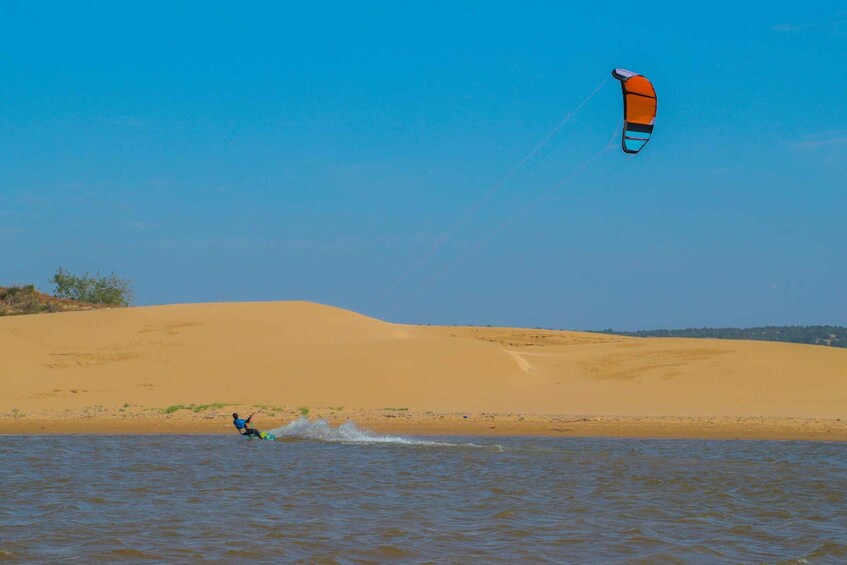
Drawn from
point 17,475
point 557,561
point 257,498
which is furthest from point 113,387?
point 557,561

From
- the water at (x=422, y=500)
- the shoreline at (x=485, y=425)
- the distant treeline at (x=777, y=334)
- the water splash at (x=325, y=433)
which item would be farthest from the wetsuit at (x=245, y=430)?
the distant treeline at (x=777, y=334)

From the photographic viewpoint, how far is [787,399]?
2391 cm

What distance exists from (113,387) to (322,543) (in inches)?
621

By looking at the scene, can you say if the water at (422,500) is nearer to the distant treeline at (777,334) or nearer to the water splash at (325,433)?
the water splash at (325,433)

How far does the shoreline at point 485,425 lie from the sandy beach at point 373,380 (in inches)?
1.7

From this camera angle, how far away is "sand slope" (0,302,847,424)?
76.9 feet

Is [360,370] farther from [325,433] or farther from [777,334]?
[777,334]

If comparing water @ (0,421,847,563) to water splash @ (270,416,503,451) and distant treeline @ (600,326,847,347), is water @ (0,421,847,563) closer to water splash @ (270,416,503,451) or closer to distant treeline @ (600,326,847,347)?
water splash @ (270,416,503,451)

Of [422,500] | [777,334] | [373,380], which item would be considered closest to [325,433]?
[373,380]

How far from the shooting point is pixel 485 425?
20.0m

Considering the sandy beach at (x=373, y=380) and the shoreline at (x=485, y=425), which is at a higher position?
the sandy beach at (x=373, y=380)

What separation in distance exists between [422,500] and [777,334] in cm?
7030

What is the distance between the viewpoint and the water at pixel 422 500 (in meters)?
10.0

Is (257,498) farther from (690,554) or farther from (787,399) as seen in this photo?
(787,399)
